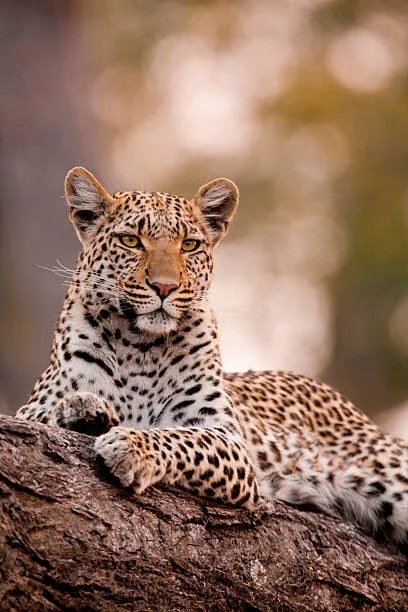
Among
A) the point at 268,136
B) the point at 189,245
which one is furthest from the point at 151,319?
the point at 268,136

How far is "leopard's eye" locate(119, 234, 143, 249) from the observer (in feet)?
31.3

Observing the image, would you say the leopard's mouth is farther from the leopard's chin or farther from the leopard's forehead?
the leopard's forehead

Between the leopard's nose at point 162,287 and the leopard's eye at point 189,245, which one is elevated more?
the leopard's eye at point 189,245

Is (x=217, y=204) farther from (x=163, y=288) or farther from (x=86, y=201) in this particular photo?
(x=163, y=288)

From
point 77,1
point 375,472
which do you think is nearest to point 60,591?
point 375,472

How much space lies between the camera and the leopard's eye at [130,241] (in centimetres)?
955

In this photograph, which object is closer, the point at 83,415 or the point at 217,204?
the point at 83,415

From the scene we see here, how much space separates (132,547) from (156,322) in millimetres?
1831

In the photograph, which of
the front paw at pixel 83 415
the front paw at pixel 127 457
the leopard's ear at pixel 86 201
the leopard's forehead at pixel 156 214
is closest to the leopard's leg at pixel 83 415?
the front paw at pixel 83 415

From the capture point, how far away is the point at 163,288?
9227 millimetres

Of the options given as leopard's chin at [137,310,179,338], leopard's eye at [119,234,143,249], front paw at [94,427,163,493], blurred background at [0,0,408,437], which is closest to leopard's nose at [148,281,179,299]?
leopard's chin at [137,310,179,338]

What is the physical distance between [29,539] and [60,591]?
1.03 ft

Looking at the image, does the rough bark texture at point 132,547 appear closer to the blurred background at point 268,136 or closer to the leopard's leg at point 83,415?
the leopard's leg at point 83,415

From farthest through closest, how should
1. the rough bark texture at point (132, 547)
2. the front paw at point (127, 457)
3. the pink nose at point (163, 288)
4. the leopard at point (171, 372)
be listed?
the pink nose at point (163, 288)
the leopard at point (171, 372)
the front paw at point (127, 457)
the rough bark texture at point (132, 547)
